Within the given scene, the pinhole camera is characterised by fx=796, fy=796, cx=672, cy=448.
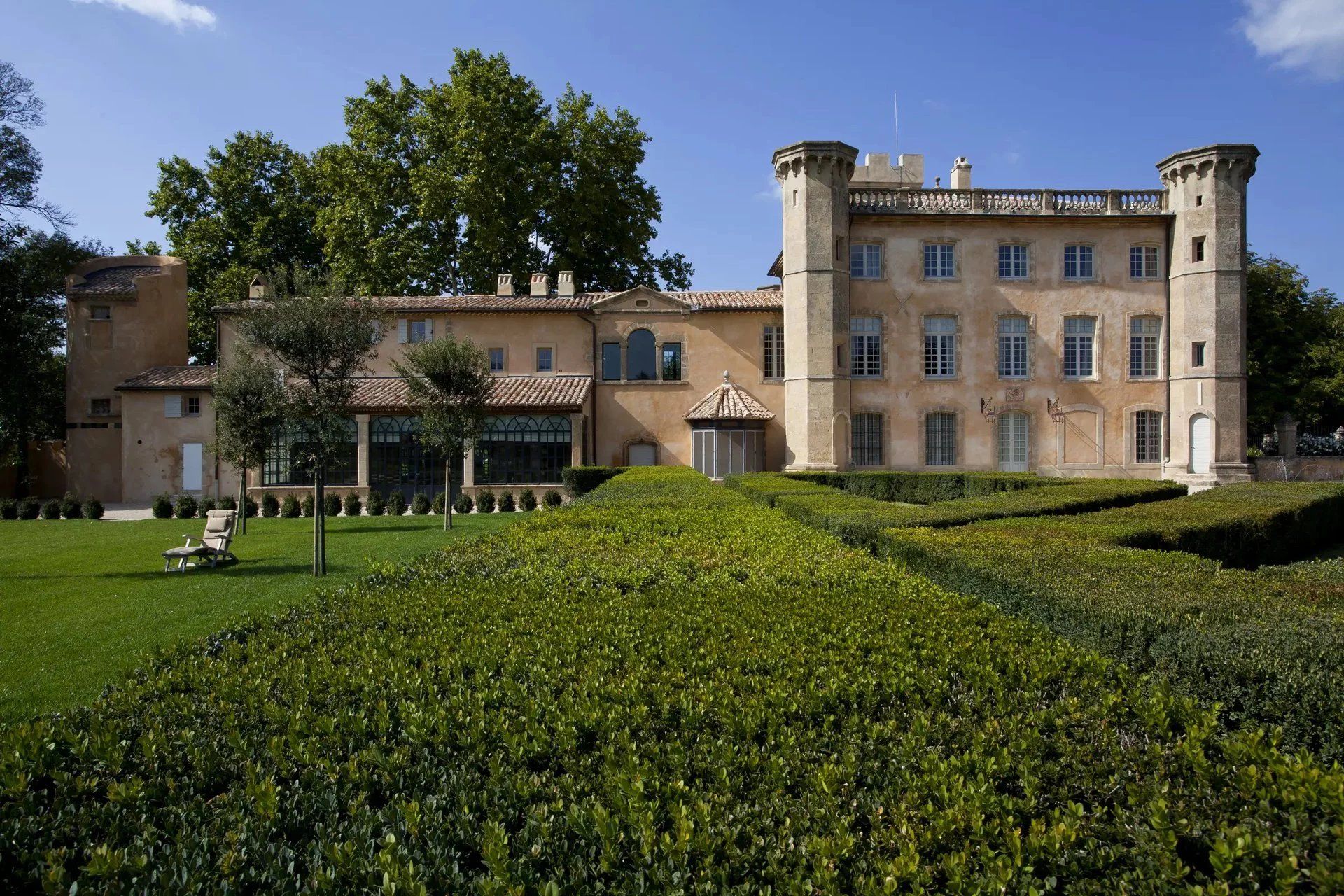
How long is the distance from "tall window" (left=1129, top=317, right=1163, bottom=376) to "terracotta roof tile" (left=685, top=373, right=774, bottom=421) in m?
14.9

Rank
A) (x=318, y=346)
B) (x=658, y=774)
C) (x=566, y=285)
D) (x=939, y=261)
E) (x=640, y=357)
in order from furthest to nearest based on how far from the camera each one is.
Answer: (x=566, y=285)
(x=640, y=357)
(x=939, y=261)
(x=318, y=346)
(x=658, y=774)

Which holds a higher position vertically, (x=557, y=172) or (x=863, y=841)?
(x=557, y=172)

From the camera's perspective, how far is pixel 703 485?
16.6m

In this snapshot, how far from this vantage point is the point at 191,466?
31672 mm

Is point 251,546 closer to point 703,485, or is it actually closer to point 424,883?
point 703,485

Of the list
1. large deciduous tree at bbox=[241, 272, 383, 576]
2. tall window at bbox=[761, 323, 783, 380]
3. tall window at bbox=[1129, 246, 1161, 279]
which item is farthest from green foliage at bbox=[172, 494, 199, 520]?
tall window at bbox=[1129, 246, 1161, 279]

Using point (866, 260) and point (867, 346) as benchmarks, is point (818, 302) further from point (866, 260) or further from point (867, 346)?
point (866, 260)

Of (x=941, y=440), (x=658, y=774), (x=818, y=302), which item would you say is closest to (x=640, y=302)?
(x=818, y=302)


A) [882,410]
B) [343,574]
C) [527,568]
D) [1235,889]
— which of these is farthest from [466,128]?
[1235,889]

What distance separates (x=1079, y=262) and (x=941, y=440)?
363 inches

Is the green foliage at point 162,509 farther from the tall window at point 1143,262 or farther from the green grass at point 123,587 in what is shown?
the tall window at point 1143,262

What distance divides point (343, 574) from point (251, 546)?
566cm

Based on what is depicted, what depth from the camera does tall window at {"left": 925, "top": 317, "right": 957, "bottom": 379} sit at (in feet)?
105

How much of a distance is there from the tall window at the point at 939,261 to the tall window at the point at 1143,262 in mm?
7180
